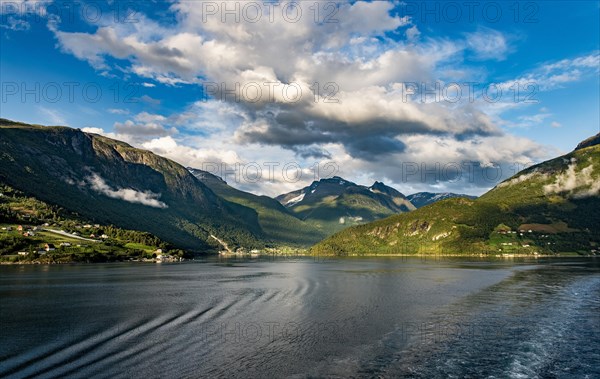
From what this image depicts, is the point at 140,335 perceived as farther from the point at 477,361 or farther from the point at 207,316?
the point at 477,361

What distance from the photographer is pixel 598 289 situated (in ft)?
388

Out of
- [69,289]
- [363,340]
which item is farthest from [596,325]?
[69,289]

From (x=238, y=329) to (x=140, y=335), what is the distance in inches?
542

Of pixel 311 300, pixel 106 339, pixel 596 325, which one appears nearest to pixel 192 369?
pixel 106 339

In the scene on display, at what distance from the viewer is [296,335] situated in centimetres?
5819

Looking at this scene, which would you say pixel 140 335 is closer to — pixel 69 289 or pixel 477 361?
pixel 477 361

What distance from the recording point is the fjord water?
140 feet

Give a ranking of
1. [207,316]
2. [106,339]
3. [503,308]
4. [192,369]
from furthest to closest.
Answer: [503,308], [207,316], [106,339], [192,369]

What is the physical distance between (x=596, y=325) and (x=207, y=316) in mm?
65376

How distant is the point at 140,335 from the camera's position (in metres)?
56.0

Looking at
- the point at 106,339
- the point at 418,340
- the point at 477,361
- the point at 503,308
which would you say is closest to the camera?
the point at 477,361

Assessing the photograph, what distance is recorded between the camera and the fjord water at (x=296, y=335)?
42.6 meters

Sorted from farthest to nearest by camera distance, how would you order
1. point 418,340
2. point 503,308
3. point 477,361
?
point 503,308, point 418,340, point 477,361

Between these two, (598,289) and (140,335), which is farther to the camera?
(598,289)
